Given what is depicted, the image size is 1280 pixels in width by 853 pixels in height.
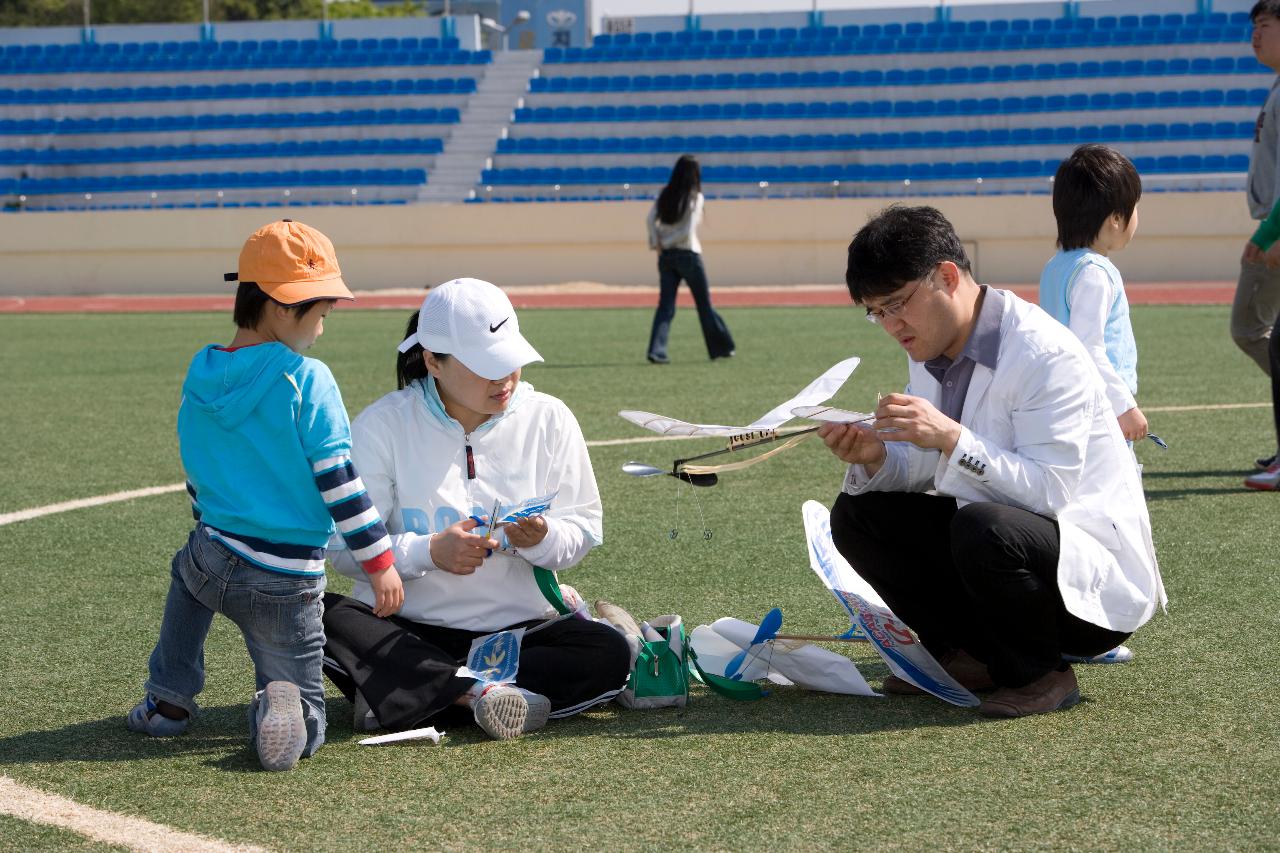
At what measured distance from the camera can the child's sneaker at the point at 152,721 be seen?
128 inches

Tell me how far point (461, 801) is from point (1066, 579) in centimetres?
133

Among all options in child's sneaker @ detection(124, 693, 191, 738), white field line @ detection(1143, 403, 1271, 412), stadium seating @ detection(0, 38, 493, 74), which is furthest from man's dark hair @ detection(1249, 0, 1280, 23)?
stadium seating @ detection(0, 38, 493, 74)

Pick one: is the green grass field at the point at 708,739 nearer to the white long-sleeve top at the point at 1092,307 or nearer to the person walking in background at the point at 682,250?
the white long-sleeve top at the point at 1092,307

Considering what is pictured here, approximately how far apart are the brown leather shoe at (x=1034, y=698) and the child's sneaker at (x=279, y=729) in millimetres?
1507

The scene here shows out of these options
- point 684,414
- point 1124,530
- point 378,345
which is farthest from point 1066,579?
point 378,345

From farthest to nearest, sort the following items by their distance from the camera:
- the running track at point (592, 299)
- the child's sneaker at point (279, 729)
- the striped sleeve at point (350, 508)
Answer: the running track at point (592, 299) → the striped sleeve at point (350, 508) → the child's sneaker at point (279, 729)

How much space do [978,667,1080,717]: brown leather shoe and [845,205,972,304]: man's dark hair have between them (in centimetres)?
95

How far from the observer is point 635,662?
346 centimetres

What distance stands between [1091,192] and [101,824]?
319 centimetres

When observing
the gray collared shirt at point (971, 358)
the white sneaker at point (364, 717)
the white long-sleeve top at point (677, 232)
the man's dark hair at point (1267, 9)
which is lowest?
the white sneaker at point (364, 717)

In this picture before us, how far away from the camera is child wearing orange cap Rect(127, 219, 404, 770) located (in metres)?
3.08

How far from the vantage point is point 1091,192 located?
4.35m

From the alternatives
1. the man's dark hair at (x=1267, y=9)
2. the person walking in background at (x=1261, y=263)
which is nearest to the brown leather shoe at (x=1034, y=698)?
the person walking in background at (x=1261, y=263)

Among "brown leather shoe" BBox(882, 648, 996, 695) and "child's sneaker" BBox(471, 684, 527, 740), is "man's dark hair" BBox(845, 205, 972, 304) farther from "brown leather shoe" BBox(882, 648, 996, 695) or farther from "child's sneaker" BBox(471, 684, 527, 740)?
"child's sneaker" BBox(471, 684, 527, 740)
